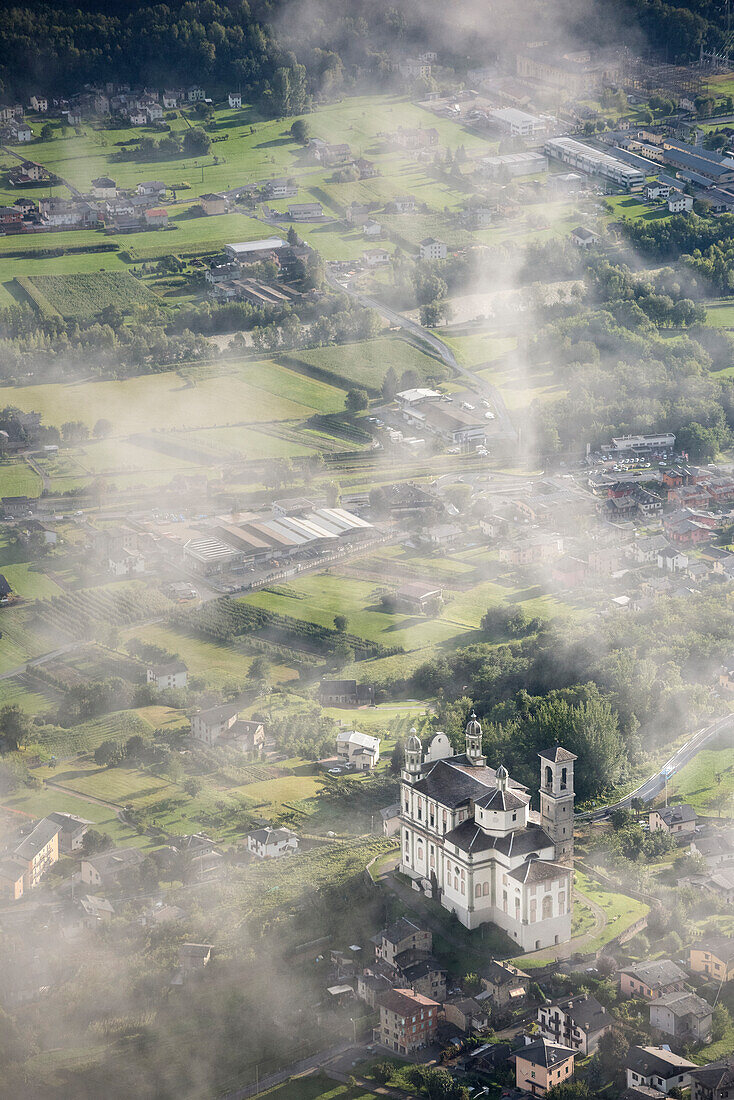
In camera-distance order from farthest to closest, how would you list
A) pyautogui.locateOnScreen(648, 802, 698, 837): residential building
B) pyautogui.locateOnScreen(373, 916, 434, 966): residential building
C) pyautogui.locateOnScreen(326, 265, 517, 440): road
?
pyautogui.locateOnScreen(326, 265, 517, 440): road → pyautogui.locateOnScreen(648, 802, 698, 837): residential building → pyautogui.locateOnScreen(373, 916, 434, 966): residential building

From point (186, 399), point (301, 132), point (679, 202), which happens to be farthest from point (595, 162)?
point (186, 399)

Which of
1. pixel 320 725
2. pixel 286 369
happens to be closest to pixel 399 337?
pixel 286 369

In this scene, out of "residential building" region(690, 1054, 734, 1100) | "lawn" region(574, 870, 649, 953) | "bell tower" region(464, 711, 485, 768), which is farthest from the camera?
"bell tower" region(464, 711, 485, 768)

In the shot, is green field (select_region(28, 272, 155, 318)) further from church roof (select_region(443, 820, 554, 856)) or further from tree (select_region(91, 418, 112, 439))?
church roof (select_region(443, 820, 554, 856))

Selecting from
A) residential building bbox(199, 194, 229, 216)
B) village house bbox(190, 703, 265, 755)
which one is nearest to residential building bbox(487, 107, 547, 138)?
residential building bbox(199, 194, 229, 216)

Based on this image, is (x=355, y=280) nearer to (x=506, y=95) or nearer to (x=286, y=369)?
(x=286, y=369)

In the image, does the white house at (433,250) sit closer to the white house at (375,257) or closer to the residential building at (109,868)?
the white house at (375,257)
